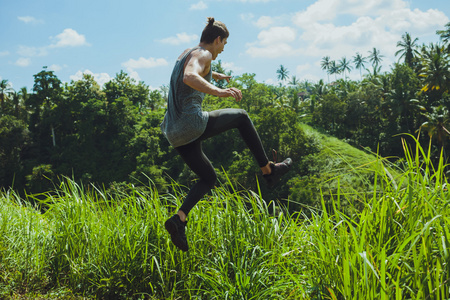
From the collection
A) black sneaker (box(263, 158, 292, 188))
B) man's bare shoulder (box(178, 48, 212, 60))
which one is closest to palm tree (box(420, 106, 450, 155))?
black sneaker (box(263, 158, 292, 188))

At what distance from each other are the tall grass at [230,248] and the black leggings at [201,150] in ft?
1.22

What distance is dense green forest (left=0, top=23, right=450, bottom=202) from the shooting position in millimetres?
36344

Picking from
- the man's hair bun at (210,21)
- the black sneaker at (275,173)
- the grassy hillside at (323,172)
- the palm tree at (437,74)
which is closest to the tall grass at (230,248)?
the black sneaker at (275,173)

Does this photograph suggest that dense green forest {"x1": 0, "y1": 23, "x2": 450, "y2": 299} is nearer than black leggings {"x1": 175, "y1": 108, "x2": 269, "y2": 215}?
Yes

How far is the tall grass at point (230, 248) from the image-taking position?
1.92m

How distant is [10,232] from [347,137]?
4675cm

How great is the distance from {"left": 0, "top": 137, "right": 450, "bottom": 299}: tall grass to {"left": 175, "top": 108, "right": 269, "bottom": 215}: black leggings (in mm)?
373

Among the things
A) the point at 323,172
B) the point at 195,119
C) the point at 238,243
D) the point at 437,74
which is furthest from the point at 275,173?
the point at 437,74

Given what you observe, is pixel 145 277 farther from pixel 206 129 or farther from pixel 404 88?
pixel 404 88

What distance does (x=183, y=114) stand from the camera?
91.0 inches

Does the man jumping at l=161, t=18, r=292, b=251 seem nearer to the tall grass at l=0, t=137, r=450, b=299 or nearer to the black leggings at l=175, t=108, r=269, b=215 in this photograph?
the black leggings at l=175, t=108, r=269, b=215

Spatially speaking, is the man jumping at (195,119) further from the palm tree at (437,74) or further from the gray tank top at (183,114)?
the palm tree at (437,74)

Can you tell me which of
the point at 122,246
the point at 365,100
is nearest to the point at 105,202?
the point at 122,246

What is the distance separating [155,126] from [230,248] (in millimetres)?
40275
